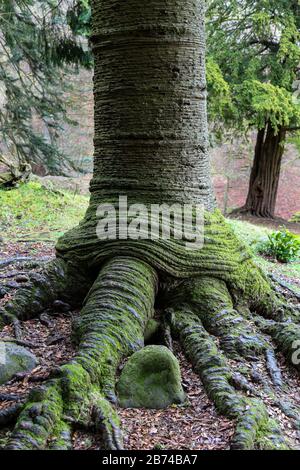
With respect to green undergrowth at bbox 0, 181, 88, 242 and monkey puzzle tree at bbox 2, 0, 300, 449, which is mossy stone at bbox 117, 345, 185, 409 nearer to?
monkey puzzle tree at bbox 2, 0, 300, 449

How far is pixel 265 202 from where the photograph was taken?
612 inches

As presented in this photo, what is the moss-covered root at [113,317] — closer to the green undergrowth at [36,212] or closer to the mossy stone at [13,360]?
the mossy stone at [13,360]

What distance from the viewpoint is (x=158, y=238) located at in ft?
11.3

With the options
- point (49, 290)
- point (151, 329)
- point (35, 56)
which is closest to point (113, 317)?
point (151, 329)

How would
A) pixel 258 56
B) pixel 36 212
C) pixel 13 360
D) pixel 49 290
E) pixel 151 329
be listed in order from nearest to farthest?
pixel 13 360 → pixel 151 329 → pixel 49 290 → pixel 36 212 → pixel 258 56

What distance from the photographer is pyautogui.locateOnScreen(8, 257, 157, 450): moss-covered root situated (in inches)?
89.7

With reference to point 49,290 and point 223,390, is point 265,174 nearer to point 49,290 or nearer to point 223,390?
point 49,290

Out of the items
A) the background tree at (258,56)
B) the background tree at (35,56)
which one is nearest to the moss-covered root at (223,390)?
the background tree at (35,56)

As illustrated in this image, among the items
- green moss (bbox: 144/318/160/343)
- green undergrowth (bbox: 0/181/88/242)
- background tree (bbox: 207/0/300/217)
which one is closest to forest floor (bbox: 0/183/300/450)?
green moss (bbox: 144/318/160/343)

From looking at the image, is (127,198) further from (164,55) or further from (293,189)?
(293,189)

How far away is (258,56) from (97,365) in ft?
41.4

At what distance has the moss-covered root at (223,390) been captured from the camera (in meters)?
2.37

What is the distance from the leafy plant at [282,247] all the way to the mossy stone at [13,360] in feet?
18.2

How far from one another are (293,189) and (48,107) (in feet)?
59.1
